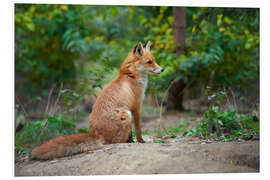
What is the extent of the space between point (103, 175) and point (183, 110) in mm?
5150

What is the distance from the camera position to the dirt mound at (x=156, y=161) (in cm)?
364

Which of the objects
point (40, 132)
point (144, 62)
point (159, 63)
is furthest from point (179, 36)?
point (40, 132)

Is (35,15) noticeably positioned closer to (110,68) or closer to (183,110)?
(110,68)

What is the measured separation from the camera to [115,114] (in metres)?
4.43

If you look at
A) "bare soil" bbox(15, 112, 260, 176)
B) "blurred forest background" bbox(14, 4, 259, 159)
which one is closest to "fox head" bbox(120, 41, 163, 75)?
"blurred forest background" bbox(14, 4, 259, 159)

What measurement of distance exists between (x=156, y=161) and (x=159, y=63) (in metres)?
3.01

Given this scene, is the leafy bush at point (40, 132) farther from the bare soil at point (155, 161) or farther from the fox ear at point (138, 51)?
the fox ear at point (138, 51)

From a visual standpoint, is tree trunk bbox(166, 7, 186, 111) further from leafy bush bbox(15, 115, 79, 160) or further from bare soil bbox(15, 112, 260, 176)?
bare soil bbox(15, 112, 260, 176)

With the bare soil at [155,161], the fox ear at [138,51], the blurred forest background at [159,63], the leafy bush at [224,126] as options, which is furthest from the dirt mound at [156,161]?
the fox ear at [138,51]

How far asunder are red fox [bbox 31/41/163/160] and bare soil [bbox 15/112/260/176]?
16 cm

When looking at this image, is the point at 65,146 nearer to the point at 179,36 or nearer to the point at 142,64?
the point at 142,64

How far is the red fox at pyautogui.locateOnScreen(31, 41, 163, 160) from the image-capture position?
411cm

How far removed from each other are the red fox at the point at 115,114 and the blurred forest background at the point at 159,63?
694 mm
